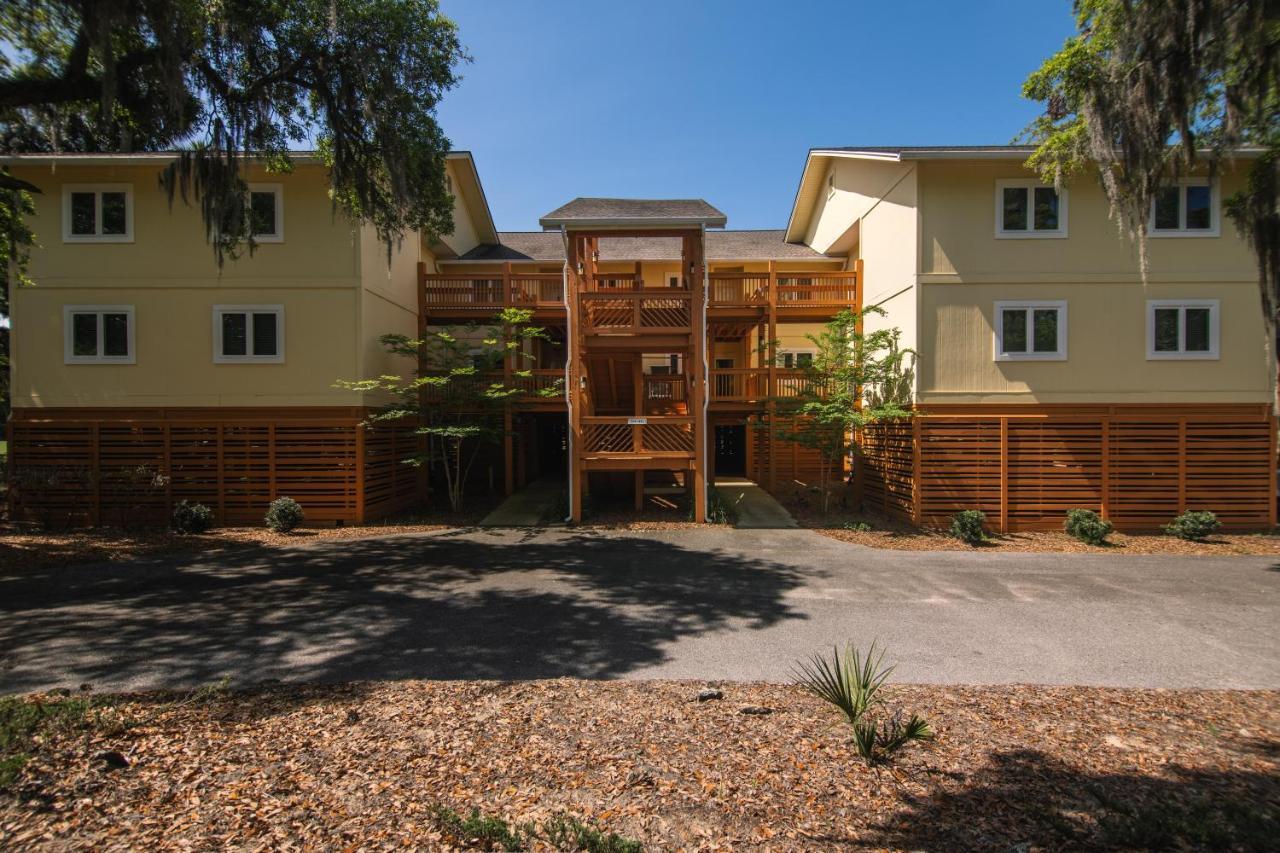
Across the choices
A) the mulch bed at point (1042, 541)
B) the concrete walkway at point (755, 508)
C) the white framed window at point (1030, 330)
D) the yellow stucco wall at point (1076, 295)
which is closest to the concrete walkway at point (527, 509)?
the concrete walkway at point (755, 508)

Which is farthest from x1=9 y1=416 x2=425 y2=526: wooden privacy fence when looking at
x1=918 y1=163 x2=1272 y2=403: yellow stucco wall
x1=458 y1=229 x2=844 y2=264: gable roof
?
x1=918 y1=163 x2=1272 y2=403: yellow stucco wall

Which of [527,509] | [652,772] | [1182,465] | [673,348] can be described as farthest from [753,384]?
[652,772]

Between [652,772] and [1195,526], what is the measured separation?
45.3 ft

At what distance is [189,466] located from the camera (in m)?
13.3

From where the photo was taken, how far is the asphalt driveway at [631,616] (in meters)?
5.53


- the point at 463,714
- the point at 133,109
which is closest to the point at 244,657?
the point at 463,714

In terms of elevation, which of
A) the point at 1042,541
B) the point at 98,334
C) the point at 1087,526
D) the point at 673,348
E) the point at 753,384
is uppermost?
the point at 98,334

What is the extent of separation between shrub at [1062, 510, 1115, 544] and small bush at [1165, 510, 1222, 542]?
4.58 feet

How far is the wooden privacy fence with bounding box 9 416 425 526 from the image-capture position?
13.1 m

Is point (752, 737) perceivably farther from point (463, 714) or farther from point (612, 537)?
point (612, 537)

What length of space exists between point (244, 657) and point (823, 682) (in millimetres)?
5292

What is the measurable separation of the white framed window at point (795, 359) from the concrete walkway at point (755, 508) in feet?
11.9

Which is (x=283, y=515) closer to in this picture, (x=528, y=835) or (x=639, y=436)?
(x=639, y=436)

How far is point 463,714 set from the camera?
4.49 meters
